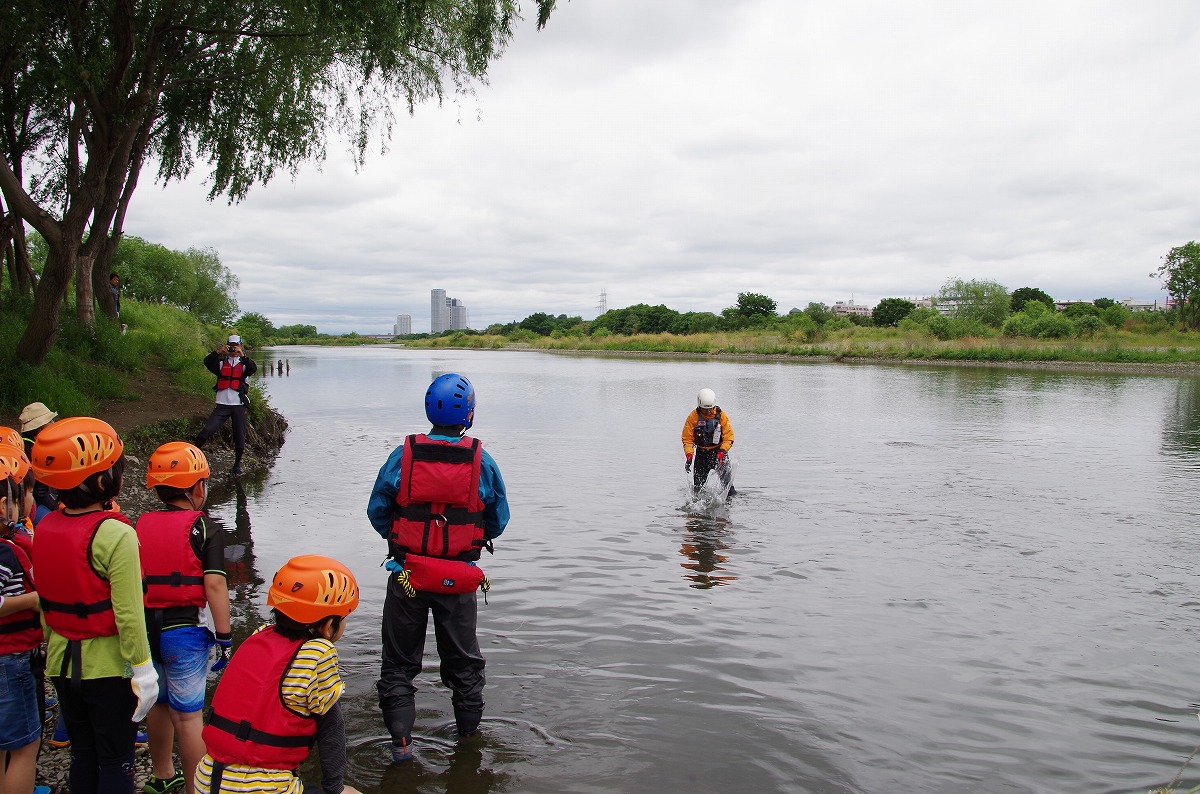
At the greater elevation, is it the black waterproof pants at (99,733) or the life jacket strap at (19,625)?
the life jacket strap at (19,625)

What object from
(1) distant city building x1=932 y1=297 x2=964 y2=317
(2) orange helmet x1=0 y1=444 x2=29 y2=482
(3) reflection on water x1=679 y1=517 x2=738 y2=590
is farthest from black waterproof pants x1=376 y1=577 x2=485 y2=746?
(1) distant city building x1=932 y1=297 x2=964 y2=317

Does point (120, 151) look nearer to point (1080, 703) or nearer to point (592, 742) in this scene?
point (592, 742)

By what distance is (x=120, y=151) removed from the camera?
14.9 metres

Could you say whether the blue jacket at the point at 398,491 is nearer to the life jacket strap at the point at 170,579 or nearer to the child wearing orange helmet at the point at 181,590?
the child wearing orange helmet at the point at 181,590

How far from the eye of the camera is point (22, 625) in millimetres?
3695

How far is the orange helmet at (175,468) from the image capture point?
3850 mm

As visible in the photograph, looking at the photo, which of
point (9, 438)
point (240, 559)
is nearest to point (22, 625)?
point (9, 438)

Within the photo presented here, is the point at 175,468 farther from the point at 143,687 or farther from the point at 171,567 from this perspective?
the point at 143,687

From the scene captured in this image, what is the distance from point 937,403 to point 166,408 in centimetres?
2637

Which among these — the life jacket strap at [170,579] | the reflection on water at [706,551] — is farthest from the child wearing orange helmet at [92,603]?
the reflection on water at [706,551]

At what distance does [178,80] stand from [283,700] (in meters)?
14.8

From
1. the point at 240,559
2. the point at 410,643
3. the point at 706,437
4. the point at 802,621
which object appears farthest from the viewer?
the point at 706,437

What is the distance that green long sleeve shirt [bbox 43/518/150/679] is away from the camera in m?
3.40

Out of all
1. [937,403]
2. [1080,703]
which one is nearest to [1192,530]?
[1080,703]
